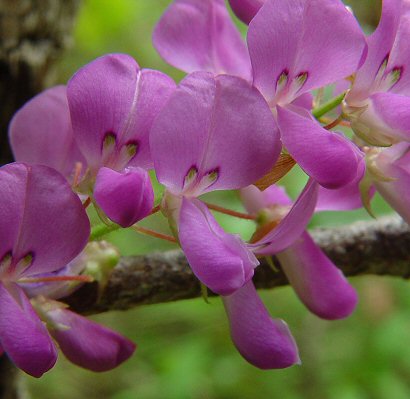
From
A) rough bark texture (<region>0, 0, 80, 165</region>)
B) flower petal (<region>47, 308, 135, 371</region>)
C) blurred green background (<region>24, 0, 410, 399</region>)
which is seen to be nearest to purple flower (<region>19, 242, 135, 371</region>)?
flower petal (<region>47, 308, 135, 371</region>)

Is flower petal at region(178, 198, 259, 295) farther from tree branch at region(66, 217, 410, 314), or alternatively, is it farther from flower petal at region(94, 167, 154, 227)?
tree branch at region(66, 217, 410, 314)

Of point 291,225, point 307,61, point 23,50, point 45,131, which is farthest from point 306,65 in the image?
point 23,50

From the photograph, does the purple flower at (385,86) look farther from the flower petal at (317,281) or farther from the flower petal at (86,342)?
the flower petal at (86,342)

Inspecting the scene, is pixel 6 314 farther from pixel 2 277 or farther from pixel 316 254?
pixel 316 254

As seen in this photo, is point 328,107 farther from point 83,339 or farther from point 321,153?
point 83,339

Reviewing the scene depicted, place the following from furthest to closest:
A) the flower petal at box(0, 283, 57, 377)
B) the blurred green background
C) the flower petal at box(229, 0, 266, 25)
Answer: the blurred green background → the flower petal at box(229, 0, 266, 25) → the flower petal at box(0, 283, 57, 377)

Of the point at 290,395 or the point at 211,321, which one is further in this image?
the point at 211,321

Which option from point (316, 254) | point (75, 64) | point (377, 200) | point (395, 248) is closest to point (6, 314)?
point (316, 254)
